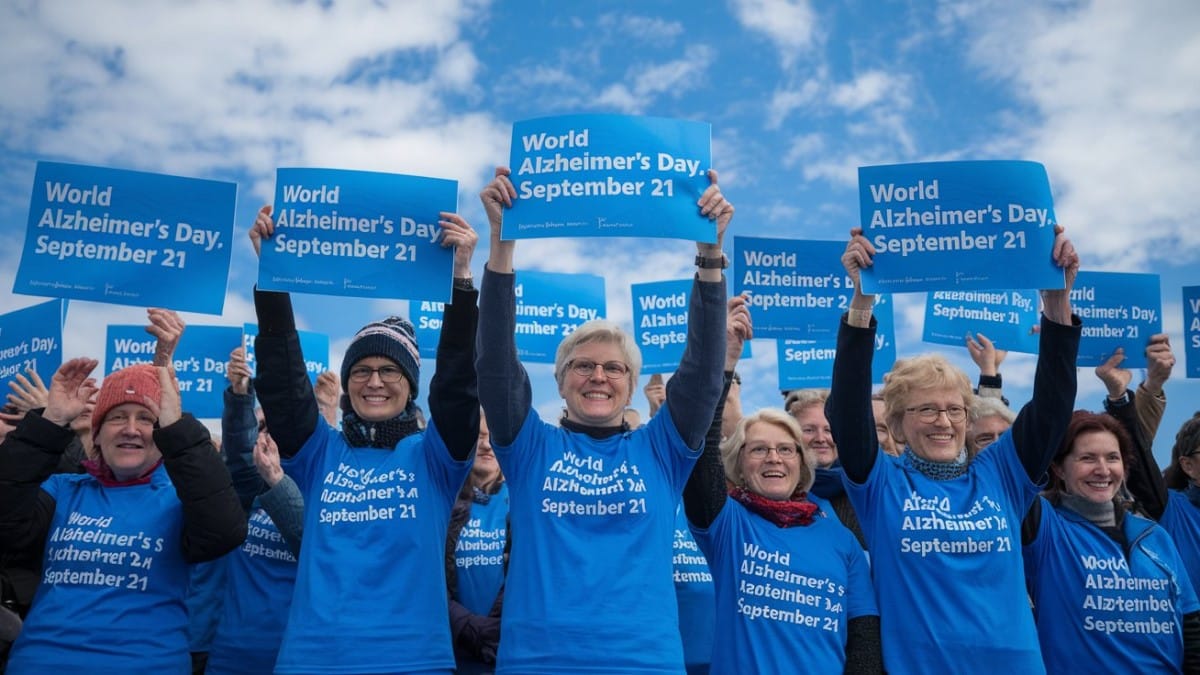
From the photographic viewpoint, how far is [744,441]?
5246 millimetres

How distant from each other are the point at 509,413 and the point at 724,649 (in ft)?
4.96

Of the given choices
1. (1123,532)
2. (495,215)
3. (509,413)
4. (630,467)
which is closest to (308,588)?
(509,413)

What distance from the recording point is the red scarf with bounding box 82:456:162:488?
5.06m

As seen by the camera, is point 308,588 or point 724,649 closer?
point 308,588

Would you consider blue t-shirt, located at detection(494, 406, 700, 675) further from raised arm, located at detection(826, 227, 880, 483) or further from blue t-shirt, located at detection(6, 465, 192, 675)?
blue t-shirt, located at detection(6, 465, 192, 675)

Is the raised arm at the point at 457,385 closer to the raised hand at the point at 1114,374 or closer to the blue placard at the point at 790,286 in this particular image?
the blue placard at the point at 790,286

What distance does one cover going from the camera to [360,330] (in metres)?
5.02

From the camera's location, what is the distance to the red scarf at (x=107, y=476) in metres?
5.06

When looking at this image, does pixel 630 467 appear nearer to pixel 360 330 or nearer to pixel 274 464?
pixel 360 330

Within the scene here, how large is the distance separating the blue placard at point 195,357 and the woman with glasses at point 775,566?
5104mm

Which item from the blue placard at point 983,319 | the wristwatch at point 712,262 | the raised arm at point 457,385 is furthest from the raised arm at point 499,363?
the blue placard at point 983,319

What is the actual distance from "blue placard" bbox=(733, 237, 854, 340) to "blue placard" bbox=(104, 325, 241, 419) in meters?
4.46

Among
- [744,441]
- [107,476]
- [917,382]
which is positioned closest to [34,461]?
[107,476]

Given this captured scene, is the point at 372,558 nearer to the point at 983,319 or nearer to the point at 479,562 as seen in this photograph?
the point at 479,562
